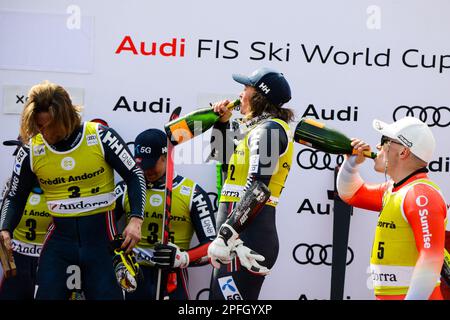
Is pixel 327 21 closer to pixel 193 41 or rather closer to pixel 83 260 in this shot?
pixel 193 41

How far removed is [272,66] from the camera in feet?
18.4

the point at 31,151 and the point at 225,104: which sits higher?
the point at 225,104

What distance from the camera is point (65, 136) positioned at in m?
4.70

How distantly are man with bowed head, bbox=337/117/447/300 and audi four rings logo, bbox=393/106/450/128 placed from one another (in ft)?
5.36

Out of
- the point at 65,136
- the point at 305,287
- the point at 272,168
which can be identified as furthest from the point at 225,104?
the point at 305,287

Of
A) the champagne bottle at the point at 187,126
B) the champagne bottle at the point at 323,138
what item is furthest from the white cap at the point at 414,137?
the champagne bottle at the point at 187,126

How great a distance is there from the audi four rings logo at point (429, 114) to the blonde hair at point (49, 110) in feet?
7.25

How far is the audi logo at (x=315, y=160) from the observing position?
566 centimetres

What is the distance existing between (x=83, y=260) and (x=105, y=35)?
5.31ft

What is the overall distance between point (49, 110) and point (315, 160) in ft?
6.13

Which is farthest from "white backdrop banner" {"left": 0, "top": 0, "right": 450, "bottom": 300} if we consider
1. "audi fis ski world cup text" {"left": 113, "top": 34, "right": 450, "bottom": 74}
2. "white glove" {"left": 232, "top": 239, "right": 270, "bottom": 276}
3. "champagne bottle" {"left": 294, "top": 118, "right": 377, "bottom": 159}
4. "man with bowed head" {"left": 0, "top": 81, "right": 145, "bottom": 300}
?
"white glove" {"left": 232, "top": 239, "right": 270, "bottom": 276}

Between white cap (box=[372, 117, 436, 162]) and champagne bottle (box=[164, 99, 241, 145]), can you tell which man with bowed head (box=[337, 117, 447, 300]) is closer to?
white cap (box=[372, 117, 436, 162])

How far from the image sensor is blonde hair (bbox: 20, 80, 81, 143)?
4.60 m
